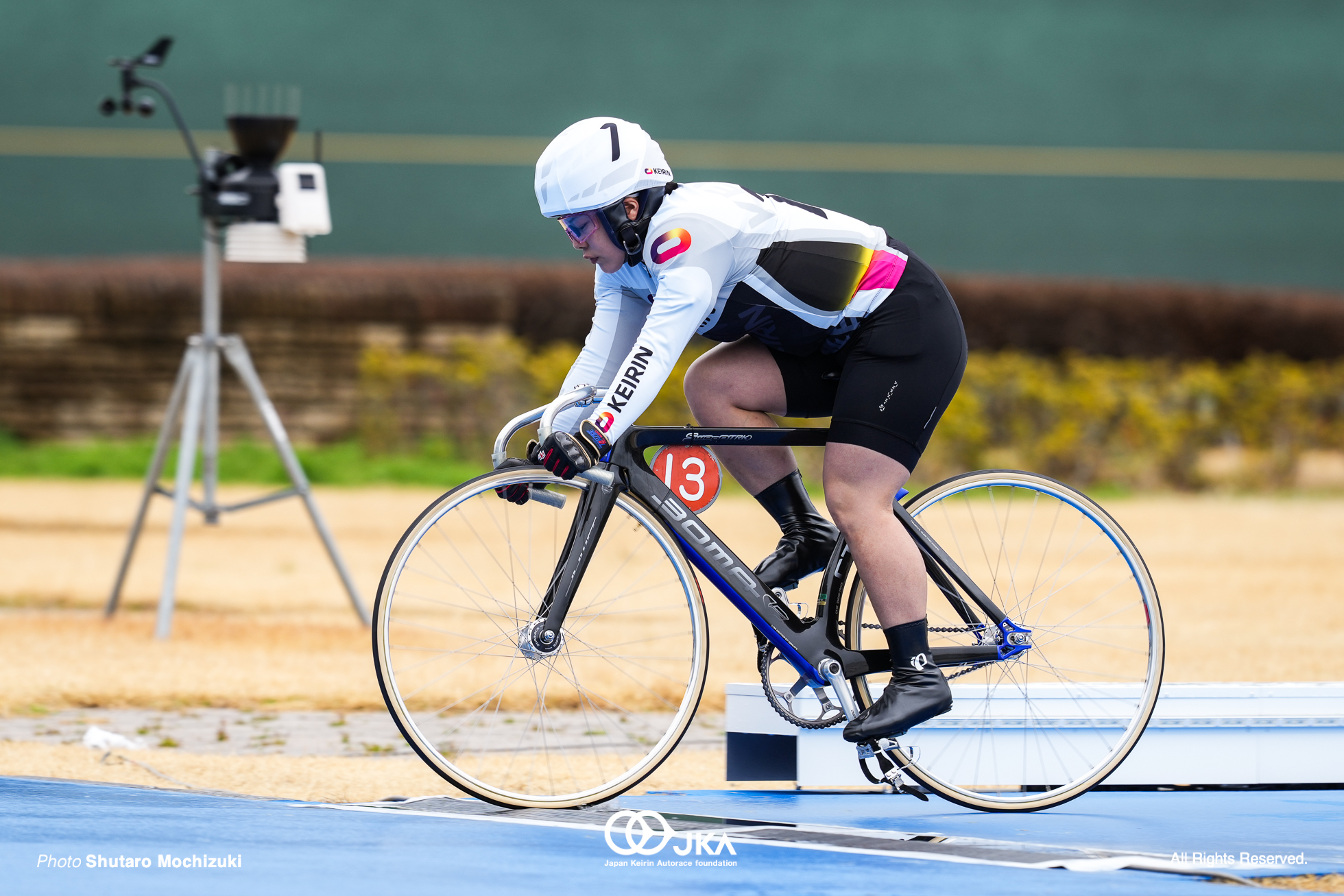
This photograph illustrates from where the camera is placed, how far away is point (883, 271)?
3.92 m

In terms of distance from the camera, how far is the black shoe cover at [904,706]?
12.6 ft

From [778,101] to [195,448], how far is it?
12202 mm

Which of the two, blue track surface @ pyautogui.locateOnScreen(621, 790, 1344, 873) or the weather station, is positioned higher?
the weather station

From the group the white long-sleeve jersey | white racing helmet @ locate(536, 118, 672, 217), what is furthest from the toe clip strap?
white racing helmet @ locate(536, 118, 672, 217)

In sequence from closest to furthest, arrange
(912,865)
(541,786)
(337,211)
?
(912,865), (541,786), (337,211)

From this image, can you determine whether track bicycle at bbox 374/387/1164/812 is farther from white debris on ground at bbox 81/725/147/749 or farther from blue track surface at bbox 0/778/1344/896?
white debris on ground at bbox 81/725/147/749

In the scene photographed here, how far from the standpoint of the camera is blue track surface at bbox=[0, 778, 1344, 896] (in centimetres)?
323

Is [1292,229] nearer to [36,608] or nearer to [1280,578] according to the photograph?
[1280,578]

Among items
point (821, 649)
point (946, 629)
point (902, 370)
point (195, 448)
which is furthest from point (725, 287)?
point (195, 448)

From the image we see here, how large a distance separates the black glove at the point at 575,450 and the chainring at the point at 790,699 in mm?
727

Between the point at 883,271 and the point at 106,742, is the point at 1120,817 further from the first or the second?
the point at 106,742

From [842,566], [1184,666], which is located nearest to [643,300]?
[842,566]

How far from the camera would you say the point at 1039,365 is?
49.4ft

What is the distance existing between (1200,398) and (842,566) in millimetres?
10442
